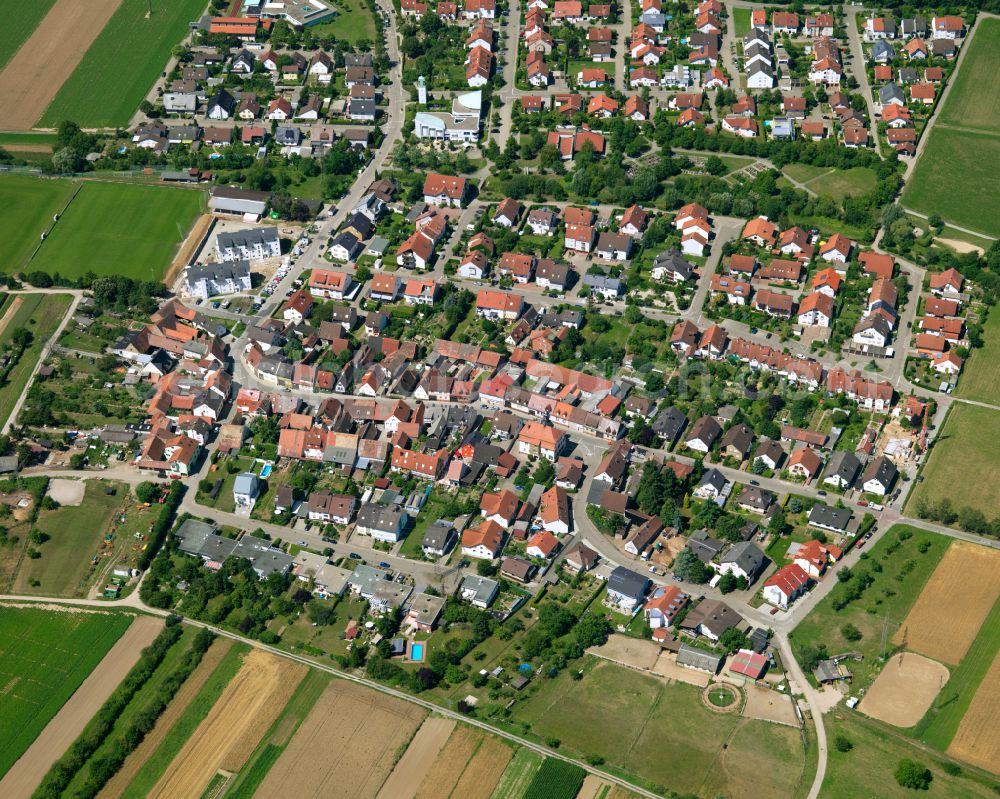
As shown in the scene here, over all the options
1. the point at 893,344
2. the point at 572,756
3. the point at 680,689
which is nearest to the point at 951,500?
the point at 893,344

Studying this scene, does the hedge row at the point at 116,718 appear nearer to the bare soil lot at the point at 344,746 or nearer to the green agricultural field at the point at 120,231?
the bare soil lot at the point at 344,746

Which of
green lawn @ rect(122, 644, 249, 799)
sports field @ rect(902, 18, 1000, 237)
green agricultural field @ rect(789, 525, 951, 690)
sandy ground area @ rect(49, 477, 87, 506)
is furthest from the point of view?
sports field @ rect(902, 18, 1000, 237)

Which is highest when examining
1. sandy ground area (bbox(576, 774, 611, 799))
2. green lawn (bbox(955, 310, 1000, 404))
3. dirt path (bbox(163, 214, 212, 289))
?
dirt path (bbox(163, 214, 212, 289))

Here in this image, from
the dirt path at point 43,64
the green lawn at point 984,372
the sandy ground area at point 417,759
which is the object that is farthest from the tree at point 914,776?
the dirt path at point 43,64

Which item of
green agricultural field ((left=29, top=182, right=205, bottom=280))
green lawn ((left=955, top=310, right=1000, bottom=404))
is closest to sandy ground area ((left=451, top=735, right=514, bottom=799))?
green lawn ((left=955, top=310, right=1000, bottom=404))

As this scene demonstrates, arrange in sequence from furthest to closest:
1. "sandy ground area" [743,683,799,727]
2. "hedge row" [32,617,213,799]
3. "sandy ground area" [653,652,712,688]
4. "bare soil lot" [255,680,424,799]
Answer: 1. "sandy ground area" [653,652,712,688]
2. "sandy ground area" [743,683,799,727]
3. "hedge row" [32,617,213,799]
4. "bare soil lot" [255,680,424,799]

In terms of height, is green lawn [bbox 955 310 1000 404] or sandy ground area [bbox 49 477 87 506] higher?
green lawn [bbox 955 310 1000 404]

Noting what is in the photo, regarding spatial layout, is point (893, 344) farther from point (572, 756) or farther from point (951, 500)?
point (572, 756)

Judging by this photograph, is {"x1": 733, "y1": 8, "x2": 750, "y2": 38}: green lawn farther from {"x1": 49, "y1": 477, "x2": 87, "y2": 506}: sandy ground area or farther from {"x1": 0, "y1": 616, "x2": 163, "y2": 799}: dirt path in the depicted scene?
{"x1": 0, "y1": 616, "x2": 163, "y2": 799}: dirt path
